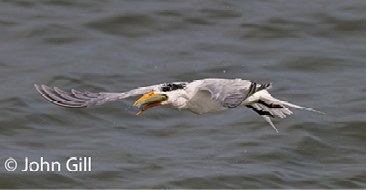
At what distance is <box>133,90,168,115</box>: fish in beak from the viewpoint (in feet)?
24.8

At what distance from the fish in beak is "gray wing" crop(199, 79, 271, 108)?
0.57 m

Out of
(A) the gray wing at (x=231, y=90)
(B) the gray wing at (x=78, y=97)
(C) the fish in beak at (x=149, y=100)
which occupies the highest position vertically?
(A) the gray wing at (x=231, y=90)

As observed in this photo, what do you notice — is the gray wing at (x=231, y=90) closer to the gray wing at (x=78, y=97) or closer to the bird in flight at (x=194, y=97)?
the bird in flight at (x=194, y=97)

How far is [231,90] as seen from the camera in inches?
277

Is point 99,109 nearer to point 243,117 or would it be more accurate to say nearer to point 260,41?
point 243,117

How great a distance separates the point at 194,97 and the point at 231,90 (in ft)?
3.29

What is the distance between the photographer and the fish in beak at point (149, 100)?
7555 millimetres

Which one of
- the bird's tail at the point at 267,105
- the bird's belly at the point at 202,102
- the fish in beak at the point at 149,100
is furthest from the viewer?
the bird's tail at the point at 267,105

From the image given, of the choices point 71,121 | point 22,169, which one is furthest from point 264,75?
point 22,169

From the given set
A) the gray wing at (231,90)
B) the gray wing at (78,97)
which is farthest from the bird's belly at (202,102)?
the gray wing at (78,97)

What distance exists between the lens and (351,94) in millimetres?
13562

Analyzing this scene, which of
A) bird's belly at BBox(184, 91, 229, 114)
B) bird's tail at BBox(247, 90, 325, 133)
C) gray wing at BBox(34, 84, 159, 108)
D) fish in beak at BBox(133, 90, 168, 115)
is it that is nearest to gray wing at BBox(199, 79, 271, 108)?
bird's belly at BBox(184, 91, 229, 114)

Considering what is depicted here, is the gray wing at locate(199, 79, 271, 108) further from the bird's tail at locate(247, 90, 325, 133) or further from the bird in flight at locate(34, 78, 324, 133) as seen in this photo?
the bird's tail at locate(247, 90, 325, 133)

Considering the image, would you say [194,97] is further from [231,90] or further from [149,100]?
[231,90]
